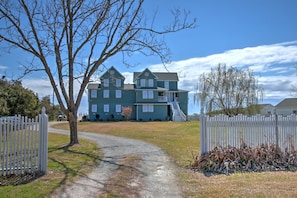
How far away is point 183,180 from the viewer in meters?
8.19

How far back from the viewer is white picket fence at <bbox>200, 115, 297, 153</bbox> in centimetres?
1059

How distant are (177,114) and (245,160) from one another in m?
36.0

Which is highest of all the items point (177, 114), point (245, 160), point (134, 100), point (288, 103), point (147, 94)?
point (147, 94)

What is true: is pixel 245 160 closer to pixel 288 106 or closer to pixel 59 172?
pixel 59 172

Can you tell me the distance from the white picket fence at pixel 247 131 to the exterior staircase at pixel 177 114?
1331 inches

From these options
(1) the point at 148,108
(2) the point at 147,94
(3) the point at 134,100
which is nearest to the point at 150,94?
Answer: (2) the point at 147,94

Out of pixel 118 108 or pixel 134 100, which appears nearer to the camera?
pixel 118 108

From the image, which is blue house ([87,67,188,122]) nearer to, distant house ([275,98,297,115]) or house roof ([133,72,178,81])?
house roof ([133,72,178,81])

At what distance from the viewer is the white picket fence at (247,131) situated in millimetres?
10594

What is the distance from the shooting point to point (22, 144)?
28.0 ft

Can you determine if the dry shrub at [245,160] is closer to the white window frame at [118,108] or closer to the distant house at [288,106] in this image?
the white window frame at [118,108]

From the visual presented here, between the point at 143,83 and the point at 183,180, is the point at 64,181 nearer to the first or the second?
the point at 183,180

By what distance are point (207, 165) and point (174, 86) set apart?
40.5 meters

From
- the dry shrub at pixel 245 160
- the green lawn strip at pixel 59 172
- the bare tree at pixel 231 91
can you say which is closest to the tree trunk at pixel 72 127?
the green lawn strip at pixel 59 172
